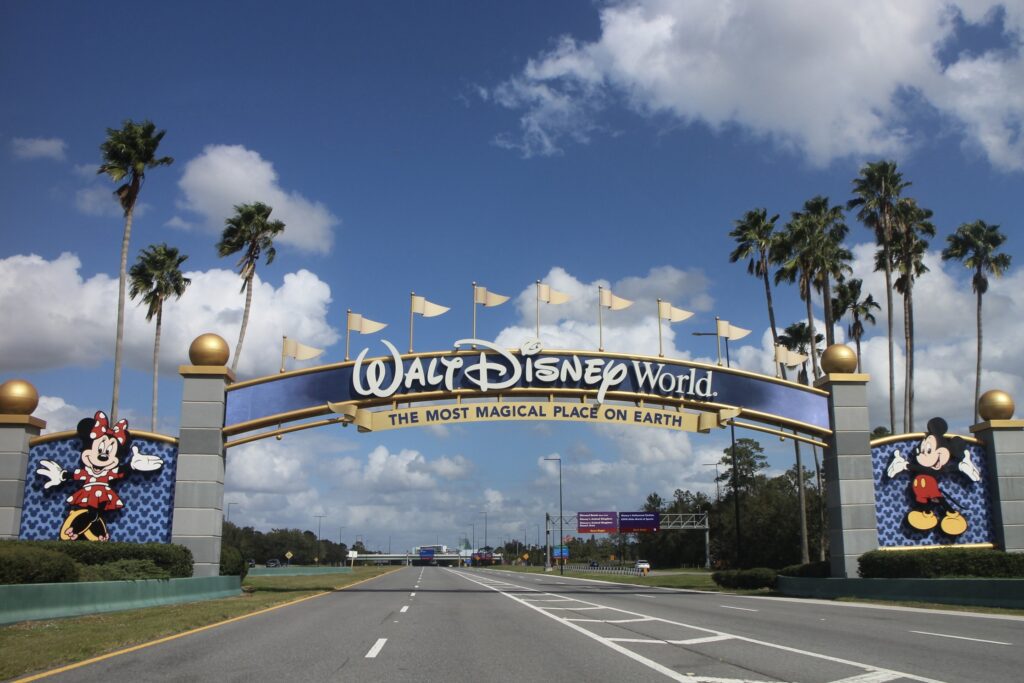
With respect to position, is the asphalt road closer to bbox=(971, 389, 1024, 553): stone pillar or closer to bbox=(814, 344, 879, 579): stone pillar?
bbox=(814, 344, 879, 579): stone pillar

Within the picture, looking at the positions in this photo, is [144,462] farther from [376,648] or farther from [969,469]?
[969,469]

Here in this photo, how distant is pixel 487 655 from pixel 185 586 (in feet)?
54.8

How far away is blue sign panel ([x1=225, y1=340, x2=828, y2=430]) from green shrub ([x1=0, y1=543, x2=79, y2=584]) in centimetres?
1019

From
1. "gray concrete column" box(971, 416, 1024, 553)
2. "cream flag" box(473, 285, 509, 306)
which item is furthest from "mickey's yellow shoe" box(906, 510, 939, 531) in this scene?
"cream flag" box(473, 285, 509, 306)

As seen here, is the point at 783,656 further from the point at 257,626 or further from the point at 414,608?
the point at 414,608

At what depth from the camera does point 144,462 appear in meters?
29.0

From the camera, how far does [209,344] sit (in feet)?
99.9

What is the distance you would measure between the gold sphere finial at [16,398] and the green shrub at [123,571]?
7.70 metres

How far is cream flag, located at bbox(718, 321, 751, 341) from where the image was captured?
115 feet

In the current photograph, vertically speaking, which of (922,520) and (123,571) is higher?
(922,520)

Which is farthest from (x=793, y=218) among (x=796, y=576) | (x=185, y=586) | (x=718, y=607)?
(x=185, y=586)

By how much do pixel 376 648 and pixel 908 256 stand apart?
45580 millimetres

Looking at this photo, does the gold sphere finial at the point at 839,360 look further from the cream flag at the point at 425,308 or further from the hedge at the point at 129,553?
the hedge at the point at 129,553

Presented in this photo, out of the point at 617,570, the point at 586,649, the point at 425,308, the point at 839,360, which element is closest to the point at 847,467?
the point at 839,360
